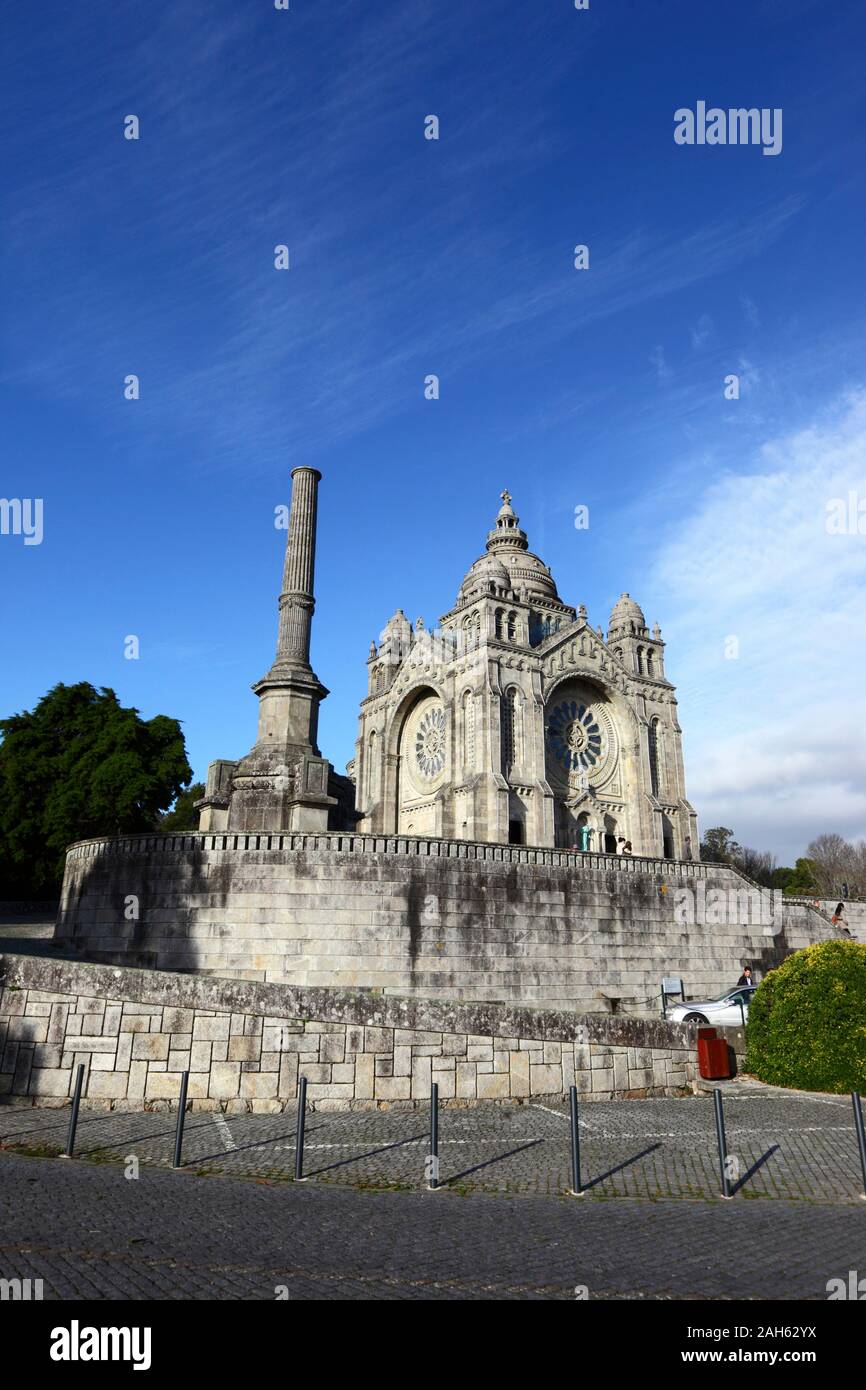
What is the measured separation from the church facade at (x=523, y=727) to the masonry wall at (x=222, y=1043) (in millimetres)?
29854

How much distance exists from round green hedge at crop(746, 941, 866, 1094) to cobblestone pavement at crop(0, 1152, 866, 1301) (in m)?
5.95

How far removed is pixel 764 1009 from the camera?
47.4 ft

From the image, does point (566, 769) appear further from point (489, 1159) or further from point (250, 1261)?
point (250, 1261)

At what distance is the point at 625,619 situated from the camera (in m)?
54.5

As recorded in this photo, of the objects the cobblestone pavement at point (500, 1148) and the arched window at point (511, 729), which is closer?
the cobblestone pavement at point (500, 1148)

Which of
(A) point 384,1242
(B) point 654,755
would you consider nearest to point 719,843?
(B) point 654,755

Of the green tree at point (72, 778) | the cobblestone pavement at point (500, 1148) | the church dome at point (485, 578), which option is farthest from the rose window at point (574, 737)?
the cobblestone pavement at point (500, 1148)

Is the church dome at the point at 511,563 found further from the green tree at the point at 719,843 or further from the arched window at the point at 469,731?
the green tree at the point at 719,843

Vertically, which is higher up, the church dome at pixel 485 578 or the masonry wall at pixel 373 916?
the church dome at pixel 485 578

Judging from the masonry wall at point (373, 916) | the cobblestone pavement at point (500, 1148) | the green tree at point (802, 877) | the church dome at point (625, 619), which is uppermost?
the church dome at point (625, 619)

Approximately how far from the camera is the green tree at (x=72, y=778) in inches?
1631

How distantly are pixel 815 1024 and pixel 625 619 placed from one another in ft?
140

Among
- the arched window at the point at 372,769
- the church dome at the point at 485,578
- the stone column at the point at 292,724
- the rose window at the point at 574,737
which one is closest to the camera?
the stone column at the point at 292,724
